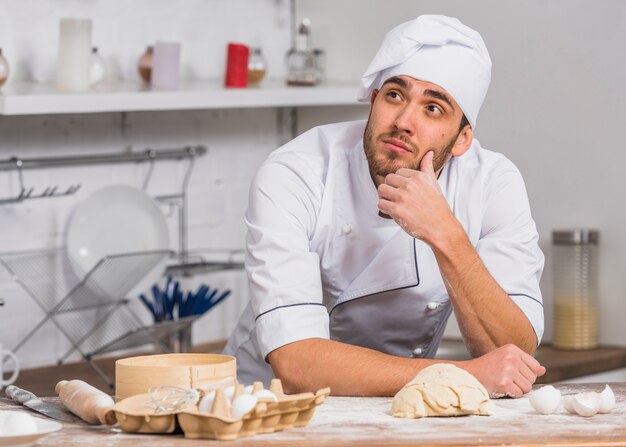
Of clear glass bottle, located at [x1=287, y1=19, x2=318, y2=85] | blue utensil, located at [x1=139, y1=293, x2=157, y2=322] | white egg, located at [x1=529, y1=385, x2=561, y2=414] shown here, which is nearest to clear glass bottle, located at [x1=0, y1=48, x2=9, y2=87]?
blue utensil, located at [x1=139, y1=293, x2=157, y2=322]

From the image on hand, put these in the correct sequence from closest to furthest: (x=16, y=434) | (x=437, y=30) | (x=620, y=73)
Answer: (x=16, y=434), (x=437, y=30), (x=620, y=73)

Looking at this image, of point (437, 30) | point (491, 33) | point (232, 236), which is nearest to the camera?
point (437, 30)

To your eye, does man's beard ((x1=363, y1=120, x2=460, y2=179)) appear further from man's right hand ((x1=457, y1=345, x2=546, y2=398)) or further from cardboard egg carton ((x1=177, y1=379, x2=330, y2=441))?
cardboard egg carton ((x1=177, y1=379, x2=330, y2=441))

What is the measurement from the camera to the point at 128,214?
3.37m

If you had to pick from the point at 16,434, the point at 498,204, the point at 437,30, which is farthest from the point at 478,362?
the point at 16,434

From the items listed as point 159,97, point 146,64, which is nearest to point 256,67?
point 146,64

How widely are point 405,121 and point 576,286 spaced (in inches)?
52.2

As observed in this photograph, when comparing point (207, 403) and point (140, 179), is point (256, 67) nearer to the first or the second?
point (140, 179)

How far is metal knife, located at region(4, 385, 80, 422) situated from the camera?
66.4 inches

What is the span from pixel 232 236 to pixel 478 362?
75.2 inches

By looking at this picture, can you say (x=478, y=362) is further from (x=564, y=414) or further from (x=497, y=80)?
(x=497, y=80)

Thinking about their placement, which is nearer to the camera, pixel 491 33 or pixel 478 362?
pixel 478 362

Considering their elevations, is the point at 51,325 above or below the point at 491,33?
below

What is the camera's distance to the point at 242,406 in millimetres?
1505
